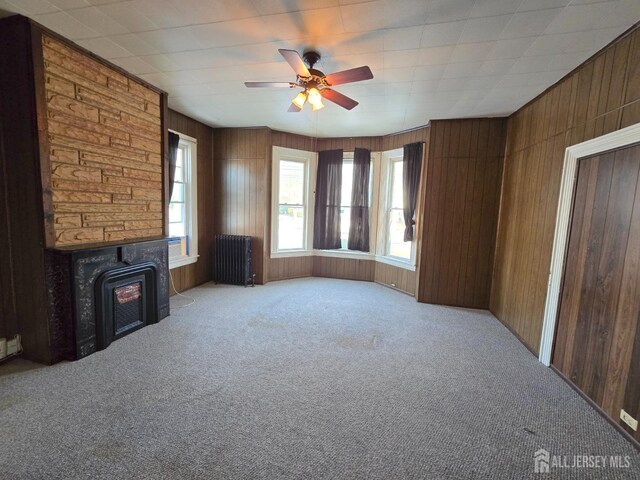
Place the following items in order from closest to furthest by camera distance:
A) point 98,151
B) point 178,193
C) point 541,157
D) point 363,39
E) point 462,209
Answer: point 363,39 < point 98,151 < point 541,157 < point 462,209 < point 178,193

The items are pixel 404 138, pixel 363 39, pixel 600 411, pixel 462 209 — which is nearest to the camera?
pixel 600 411

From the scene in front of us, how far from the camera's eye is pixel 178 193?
4242 mm

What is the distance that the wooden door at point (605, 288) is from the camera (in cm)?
182

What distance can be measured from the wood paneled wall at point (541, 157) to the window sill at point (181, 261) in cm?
450

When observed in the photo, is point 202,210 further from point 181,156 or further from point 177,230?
point 181,156

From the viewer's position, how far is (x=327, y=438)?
1706 millimetres

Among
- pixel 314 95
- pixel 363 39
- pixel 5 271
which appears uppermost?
pixel 363 39

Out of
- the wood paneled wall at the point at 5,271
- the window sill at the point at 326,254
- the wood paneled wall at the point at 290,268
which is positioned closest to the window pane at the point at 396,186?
the window sill at the point at 326,254

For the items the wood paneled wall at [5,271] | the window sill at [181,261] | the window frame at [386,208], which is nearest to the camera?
the wood paneled wall at [5,271]

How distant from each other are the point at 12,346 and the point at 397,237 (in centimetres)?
479

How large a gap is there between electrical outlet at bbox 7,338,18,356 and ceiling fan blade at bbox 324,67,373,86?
3422mm

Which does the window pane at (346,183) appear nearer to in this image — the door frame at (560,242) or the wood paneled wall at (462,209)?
the wood paneled wall at (462,209)

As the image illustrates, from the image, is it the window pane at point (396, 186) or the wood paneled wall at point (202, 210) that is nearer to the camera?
the wood paneled wall at point (202, 210)

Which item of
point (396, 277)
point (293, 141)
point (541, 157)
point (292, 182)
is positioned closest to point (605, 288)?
point (541, 157)
